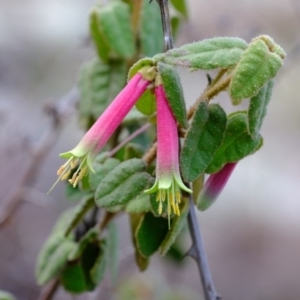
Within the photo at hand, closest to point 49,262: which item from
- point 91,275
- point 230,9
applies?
point 91,275

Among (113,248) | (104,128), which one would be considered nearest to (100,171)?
(104,128)

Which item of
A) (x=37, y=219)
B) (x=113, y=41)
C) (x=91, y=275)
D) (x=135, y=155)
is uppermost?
(x=37, y=219)

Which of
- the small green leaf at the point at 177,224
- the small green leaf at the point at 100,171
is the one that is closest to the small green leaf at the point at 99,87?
the small green leaf at the point at 100,171

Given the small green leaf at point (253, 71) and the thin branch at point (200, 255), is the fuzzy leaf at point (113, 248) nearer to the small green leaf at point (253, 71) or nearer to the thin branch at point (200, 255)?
the thin branch at point (200, 255)

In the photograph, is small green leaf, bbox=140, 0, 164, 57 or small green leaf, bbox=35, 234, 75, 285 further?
small green leaf, bbox=140, 0, 164, 57

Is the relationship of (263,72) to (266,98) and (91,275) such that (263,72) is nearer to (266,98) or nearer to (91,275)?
(266,98)

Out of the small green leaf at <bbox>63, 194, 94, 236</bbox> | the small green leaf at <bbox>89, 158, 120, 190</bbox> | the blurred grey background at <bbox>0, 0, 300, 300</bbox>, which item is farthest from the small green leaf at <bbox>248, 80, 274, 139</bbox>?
the blurred grey background at <bbox>0, 0, 300, 300</bbox>

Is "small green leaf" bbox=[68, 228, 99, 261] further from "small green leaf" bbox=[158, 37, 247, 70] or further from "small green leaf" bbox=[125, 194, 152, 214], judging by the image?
"small green leaf" bbox=[158, 37, 247, 70]
